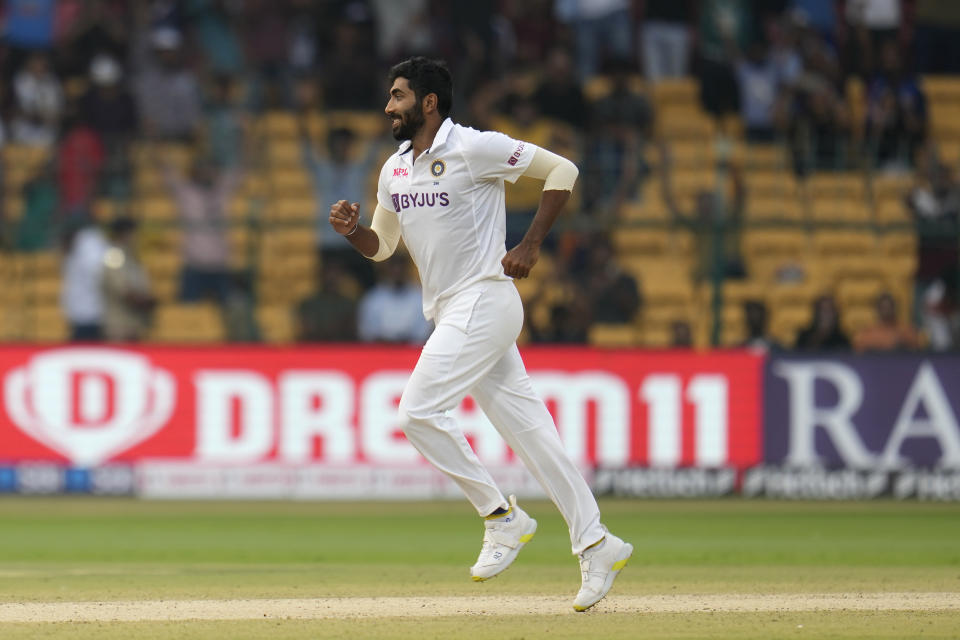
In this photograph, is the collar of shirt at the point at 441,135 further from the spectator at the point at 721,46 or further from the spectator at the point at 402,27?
the spectator at the point at 721,46

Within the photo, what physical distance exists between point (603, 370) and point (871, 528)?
Result: 315 centimetres

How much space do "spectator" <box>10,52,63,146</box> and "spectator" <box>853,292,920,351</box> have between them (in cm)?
849

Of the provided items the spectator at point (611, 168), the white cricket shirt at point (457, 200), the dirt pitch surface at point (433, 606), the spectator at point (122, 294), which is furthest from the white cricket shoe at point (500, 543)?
the spectator at point (611, 168)

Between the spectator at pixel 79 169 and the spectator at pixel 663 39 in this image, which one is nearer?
the spectator at pixel 79 169

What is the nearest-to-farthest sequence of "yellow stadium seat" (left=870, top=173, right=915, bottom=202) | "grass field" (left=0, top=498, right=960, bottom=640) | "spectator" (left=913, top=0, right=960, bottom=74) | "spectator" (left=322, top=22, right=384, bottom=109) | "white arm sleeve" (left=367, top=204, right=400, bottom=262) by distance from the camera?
"grass field" (left=0, top=498, right=960, bottom=640), "white arm sleeve" (left=367, top=204, right=400, bottom=262), "yellow stadium seat" (left=870, top=173, right=915, bottom=202), "spectator" (left=322, top=22, right=384, bottom=109), "spectator" (left=913, top=0, right=960, bottom=74)

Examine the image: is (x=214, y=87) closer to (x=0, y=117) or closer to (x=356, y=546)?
(x=0, y=117)

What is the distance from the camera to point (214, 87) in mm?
17234

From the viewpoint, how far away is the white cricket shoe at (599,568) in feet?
22.4

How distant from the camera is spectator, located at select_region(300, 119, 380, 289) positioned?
15.4 metres

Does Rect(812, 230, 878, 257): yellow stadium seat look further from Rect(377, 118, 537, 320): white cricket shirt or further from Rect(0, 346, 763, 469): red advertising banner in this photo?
Rect(377, 118, 537, 320): white cricket shirt

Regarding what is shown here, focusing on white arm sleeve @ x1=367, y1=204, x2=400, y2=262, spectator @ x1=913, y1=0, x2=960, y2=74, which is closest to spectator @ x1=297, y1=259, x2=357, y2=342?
white arm sleeve @ x1=367, y1=204, x2=400, y2=262

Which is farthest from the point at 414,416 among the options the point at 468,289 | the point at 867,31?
the point at 867,31

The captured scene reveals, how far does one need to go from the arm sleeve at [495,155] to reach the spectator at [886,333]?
27.8 feet

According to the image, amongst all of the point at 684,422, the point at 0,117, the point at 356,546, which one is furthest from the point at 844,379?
the point at 0,117
